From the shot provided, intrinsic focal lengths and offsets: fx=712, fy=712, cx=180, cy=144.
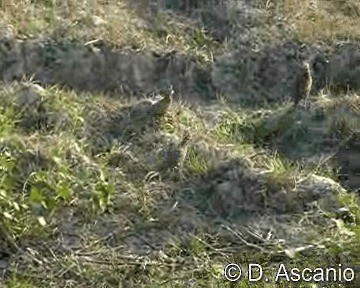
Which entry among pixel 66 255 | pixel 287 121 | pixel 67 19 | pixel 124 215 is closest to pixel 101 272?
pixel 66 255

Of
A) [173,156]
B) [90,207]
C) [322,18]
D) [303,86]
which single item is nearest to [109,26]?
[303,86]

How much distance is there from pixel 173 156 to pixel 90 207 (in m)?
0.77

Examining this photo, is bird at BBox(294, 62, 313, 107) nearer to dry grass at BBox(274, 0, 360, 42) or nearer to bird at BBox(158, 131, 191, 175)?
dry grass at BBox(274, 0, 360, 42)

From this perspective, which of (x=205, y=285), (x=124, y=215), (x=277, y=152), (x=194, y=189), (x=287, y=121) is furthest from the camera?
(x=287, y=121)

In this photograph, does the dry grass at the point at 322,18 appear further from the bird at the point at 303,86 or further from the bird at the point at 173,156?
the bird at the point at 173,156

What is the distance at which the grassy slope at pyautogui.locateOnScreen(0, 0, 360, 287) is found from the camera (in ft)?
13.1

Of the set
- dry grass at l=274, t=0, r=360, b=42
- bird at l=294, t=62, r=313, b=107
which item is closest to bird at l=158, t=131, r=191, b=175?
bird at l=294, t=62, r=313, b=107

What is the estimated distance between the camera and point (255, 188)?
4.67 meters

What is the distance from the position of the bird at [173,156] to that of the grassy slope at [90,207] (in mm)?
62

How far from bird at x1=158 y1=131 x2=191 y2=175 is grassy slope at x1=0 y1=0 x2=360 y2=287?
2.4 inches

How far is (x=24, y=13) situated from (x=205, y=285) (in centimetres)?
337

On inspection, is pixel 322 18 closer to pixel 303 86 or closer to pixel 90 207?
pixel 303 86

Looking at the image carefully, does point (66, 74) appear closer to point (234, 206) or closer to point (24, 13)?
point (24, 13)

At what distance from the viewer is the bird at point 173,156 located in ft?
15.9
